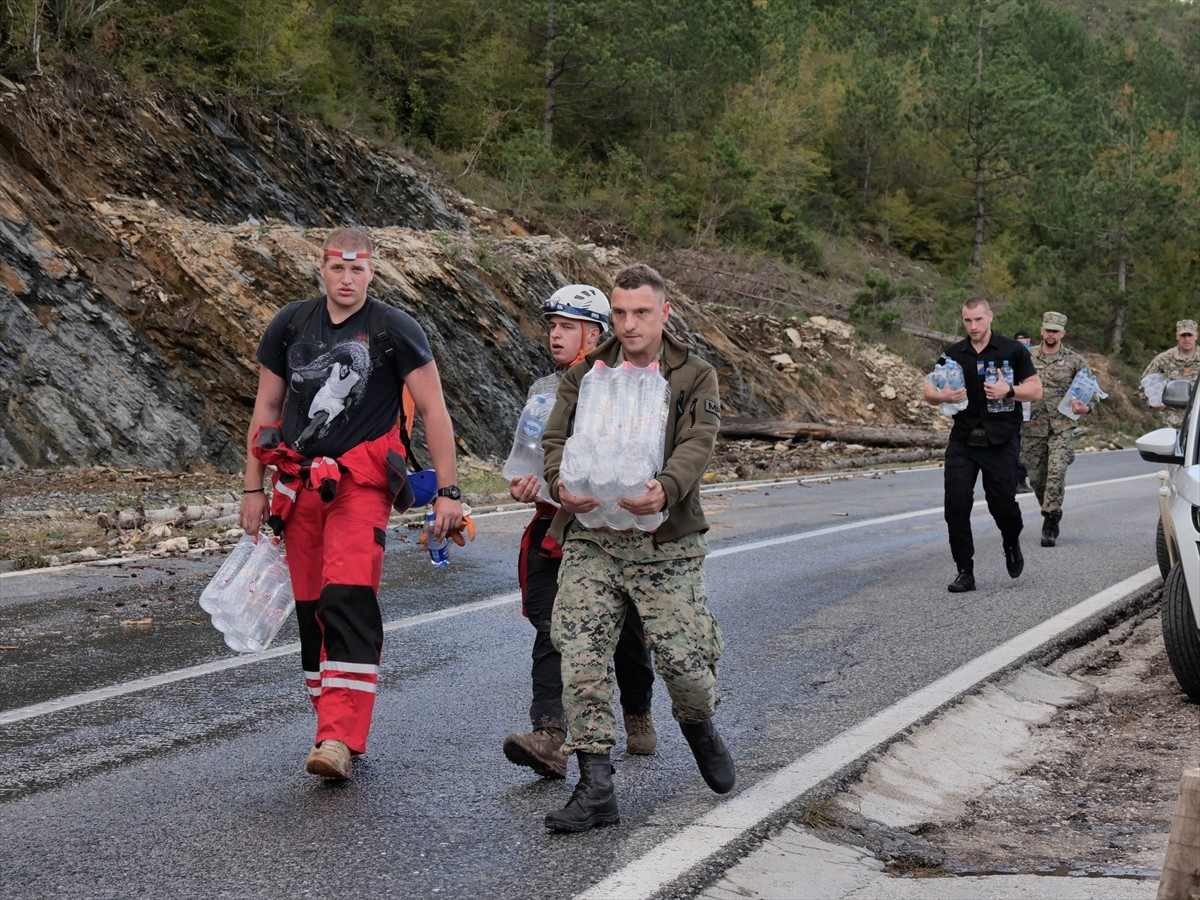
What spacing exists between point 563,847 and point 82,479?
11.2 meters

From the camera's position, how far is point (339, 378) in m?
5.27

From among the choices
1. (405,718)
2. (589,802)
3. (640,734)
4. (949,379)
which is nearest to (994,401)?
(949,379)

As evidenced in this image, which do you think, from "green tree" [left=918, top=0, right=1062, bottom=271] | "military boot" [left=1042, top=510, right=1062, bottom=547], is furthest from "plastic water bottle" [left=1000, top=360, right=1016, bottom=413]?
"green tree" [left=918, top=0, right=1062, bottom=271]

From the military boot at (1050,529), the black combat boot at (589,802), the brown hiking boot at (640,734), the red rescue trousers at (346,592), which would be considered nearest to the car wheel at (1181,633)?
the brown hiking boot at (640,734)

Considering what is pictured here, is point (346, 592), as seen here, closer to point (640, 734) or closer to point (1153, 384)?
point (640, 734)

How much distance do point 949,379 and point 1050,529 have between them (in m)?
3.44

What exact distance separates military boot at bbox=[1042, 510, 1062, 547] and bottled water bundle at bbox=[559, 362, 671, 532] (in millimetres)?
8849

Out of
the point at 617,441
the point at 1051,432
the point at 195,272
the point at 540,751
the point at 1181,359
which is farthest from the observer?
the point at 195,272

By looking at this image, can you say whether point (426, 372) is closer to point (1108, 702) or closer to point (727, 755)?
point (727, 755)

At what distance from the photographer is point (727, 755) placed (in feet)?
15.9

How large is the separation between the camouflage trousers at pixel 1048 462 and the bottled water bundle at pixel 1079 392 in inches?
8.6

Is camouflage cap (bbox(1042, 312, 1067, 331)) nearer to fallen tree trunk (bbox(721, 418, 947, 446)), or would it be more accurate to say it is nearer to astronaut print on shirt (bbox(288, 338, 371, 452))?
astronaut print on shirt (bbox(288, 338, 371, 452))

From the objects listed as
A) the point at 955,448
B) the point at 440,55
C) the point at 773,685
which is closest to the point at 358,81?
the point at 440,55

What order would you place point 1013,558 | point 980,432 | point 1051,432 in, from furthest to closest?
point 1051,432 → point 1013,558 → point 980,432
